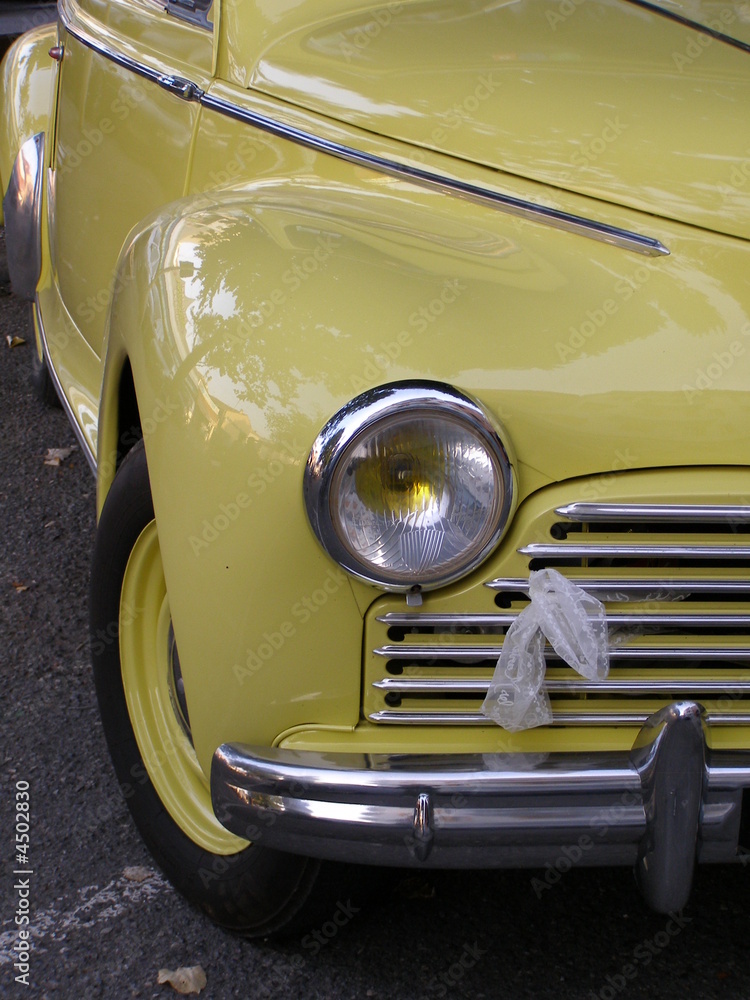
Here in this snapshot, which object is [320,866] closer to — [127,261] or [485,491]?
[485,491]

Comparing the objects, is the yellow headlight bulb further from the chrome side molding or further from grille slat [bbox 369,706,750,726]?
the chrome side molding

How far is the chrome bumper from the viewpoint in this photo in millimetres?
1376

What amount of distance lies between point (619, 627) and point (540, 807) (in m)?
0.27

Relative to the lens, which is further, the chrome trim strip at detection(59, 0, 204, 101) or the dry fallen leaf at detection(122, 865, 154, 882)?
the chrome trim strip at detection(59, 0, 204, 101)

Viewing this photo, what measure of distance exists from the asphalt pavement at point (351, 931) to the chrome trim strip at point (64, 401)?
0.70 meters

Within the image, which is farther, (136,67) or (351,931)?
(136,67)

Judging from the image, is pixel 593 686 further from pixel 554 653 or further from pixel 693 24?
pixel 693 24

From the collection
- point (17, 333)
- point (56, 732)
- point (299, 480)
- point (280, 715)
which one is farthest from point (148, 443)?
point (17, 333)

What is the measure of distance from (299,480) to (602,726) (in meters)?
0.56

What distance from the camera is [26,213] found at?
3.37 metres

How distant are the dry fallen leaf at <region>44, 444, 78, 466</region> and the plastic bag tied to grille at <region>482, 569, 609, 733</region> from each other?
251 centimetres
